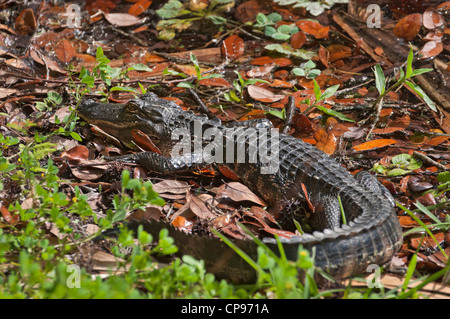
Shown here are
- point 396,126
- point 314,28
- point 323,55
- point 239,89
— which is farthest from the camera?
point 314,28

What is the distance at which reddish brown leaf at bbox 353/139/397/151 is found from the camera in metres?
4.16

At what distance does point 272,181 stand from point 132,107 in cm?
162

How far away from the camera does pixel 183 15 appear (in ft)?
21.4

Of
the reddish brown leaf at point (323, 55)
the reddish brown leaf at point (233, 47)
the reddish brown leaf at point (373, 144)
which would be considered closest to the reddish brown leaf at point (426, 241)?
the reddish brown leaf at point (373, 144)

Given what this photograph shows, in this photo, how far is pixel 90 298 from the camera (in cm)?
210

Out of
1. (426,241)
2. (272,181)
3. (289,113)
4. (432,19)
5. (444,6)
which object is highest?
(444,6)


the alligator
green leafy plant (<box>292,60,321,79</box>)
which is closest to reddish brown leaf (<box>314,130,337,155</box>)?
the alligator

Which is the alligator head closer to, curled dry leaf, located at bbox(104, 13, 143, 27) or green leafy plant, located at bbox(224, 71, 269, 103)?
green leafy plant, located at bbox(224, 71, 269, 103)

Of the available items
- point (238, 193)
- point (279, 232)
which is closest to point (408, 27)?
point (238, 193)

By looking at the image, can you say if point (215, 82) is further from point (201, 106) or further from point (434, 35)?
point (434, 35)

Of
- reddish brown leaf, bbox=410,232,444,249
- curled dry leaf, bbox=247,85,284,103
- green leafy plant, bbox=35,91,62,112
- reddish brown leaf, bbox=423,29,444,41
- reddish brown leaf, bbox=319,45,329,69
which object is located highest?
reddish brown leaf, bbox=423,29,444,41

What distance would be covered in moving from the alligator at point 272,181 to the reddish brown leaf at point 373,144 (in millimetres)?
541

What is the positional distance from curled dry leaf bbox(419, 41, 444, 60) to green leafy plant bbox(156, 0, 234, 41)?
267 centimetres

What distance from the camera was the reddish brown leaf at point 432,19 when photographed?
568 centimetres
